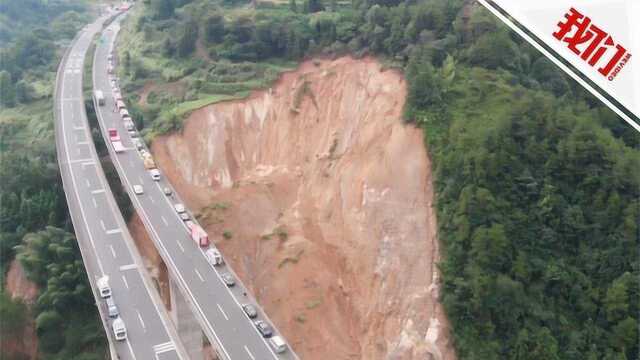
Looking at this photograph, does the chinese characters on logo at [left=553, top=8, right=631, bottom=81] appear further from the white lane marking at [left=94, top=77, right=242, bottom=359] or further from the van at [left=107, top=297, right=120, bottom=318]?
the van at [left=107, top=297, right=120, bottom=318]

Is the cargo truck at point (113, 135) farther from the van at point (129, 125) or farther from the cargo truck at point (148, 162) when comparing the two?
the cargo truck at point (148, 162)

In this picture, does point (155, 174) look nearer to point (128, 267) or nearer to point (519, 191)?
point (128, 267)

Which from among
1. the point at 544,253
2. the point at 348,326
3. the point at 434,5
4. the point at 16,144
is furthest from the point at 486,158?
the point at 16,144

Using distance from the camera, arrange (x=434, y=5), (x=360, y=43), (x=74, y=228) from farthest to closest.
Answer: (x=360, y=43) → (x=434, y=5) → (x=74, y=228)

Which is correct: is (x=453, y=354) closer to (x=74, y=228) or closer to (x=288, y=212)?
(x=288, y=212)

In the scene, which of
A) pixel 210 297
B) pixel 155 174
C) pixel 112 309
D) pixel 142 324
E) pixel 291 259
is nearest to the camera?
pixel 142 324

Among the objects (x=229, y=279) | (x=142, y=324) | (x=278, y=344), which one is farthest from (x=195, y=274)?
(x=278, y=344)
